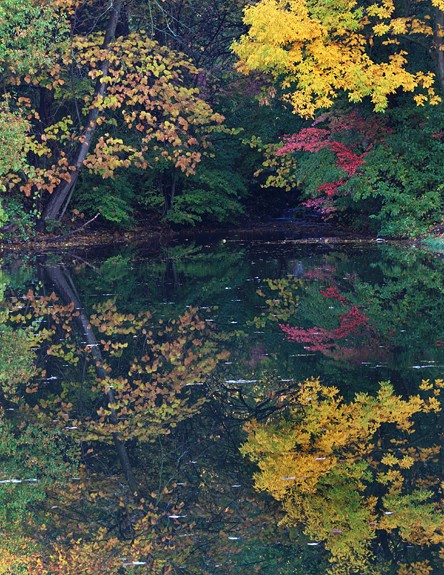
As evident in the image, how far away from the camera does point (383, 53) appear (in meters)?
27.5

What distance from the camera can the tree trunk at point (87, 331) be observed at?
24.3 feet

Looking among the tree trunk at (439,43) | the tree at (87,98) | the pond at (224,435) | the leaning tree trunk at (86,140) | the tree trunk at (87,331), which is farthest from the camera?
the leaning tree trunk at (86,140)

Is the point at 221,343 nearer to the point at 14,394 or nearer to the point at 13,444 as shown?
the point at 14,394

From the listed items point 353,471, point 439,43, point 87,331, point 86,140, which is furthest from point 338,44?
point 353,471

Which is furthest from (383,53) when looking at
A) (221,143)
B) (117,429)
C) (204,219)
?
(117,429)

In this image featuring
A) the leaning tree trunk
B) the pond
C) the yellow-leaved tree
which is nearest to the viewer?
the pond

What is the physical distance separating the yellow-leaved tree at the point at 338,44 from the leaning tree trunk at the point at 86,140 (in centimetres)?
386

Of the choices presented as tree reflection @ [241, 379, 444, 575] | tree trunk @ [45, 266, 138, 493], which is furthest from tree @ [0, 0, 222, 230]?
tree reflection @ [241, 379, 444, 575]

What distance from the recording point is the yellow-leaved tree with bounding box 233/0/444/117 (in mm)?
25297

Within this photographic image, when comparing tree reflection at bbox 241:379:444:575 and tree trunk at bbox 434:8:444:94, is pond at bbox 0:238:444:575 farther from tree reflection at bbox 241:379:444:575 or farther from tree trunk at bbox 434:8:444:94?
tree trunk at bbox 434:8:444:94

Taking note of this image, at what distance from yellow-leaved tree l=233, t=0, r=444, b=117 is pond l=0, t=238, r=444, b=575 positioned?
10.4 metres

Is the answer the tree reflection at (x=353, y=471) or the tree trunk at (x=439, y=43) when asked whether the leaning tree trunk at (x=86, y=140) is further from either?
the tree reflection at (x=353, y=471)

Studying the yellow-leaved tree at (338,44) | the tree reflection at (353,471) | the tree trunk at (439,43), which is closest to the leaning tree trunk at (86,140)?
the yellow-leaved tree at (338,44)

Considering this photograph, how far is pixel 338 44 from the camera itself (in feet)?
86.2
